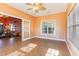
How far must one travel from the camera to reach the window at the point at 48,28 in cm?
826

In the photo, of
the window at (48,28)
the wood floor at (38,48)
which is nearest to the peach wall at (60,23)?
the window at (48,28)

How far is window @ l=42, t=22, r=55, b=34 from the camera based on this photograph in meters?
8.26

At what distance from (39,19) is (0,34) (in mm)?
4610

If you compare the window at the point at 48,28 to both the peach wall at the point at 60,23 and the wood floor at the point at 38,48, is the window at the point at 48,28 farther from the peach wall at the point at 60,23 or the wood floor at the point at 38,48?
the wood floor at the point at 38,48

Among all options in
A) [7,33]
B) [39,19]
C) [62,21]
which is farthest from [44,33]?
[7,33]

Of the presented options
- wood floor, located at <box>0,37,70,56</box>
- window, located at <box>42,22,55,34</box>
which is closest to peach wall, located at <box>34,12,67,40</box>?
window, located at <box>42,22,55,34</box>

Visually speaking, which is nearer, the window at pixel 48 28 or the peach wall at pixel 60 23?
the peach wall at pixel 60 23

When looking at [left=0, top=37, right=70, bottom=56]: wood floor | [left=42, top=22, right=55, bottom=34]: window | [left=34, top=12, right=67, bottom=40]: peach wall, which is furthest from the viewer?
[left=42, top=22, right=55, bottom=34]: window

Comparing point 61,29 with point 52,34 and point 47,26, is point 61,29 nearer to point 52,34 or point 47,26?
point 52,34

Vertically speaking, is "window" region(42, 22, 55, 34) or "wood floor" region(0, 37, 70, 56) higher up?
"window" region(42, 22, 55, 34)

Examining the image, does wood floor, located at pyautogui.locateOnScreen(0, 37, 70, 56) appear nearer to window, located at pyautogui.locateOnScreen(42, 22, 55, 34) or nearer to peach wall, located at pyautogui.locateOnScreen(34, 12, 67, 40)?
peach wall, located at pyautogui.locateOnScreen(34, 12, 67, 40)

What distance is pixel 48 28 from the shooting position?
28.1 feet

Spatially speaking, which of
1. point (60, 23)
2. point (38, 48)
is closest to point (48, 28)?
point (60, 23)

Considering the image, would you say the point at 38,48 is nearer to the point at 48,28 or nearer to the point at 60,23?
the point at 60,23
